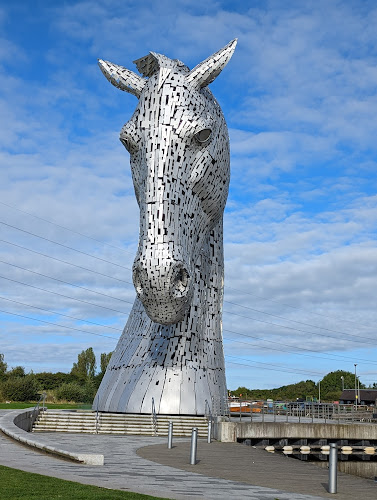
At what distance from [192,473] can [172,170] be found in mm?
9325

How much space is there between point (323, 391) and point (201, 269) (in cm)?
9455

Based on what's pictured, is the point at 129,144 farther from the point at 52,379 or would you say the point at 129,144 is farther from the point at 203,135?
the point at 52,379

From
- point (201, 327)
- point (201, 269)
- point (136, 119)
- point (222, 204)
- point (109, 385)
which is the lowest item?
point (109, 385)

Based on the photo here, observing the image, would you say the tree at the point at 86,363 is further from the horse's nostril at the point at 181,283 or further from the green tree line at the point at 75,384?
the horse's nostril at the point at 181,283

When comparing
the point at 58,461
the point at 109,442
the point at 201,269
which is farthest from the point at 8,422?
the point at 201,269

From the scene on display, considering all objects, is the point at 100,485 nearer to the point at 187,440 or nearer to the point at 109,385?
the point at 187,440

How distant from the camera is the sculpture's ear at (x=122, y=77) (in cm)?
1875

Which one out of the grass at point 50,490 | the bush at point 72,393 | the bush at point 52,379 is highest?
the bush at point 52,379

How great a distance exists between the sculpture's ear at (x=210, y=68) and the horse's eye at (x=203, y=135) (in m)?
1.58

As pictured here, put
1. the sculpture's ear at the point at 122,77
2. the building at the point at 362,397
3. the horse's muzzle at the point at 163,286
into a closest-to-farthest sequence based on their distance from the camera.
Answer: the horse's muzzle at the point at 163,286, the sculpture's ear at the point at 122,77, the building at the point at 362,397

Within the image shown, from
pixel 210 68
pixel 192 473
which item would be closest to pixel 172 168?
pixel 210 68

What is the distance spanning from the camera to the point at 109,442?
48.2ft

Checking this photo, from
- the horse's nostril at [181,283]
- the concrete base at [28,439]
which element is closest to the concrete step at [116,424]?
the concrete base at [28,439]

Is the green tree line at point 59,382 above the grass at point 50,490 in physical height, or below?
above
